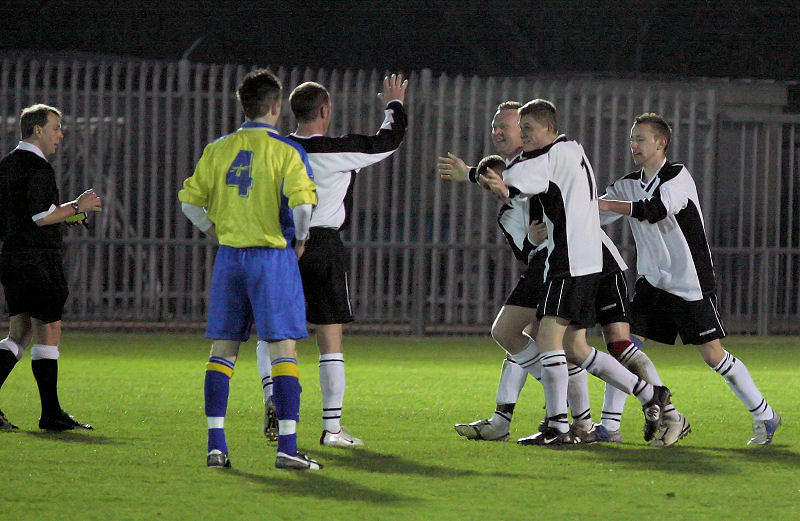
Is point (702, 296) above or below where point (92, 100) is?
below

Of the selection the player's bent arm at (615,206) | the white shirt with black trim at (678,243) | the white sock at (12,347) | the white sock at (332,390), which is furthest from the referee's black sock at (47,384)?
the white shirt with black trim at (678,243)

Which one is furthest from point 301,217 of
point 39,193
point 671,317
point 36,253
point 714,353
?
point 714,353

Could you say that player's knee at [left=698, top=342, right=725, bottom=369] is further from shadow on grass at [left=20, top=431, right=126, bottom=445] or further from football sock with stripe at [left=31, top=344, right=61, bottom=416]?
football sock with stripe at [left=31, top=344, right=61, bottom=416]

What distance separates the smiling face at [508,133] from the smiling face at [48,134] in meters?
2.50

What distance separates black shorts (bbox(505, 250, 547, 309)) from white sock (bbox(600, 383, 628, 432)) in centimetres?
66

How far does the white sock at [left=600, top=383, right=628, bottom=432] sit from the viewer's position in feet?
23.3

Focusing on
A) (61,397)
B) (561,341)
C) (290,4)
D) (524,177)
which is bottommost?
(61,397)

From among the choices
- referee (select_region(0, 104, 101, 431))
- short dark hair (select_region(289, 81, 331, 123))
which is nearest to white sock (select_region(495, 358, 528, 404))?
short dark hair (select_region(289, 81, 331, 123))

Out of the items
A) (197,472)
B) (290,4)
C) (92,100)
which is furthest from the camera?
(290,4)

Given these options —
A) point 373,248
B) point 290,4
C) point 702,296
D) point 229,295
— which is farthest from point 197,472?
point 290,4

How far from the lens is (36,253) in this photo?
7.23 metres

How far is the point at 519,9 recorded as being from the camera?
78.6ft

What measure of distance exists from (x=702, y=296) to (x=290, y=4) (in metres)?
17.6

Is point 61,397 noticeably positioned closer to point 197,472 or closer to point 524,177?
point 197,472
